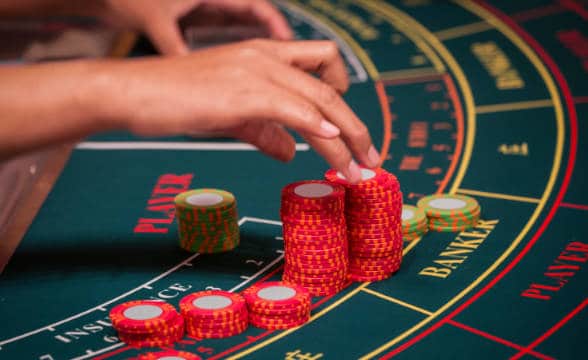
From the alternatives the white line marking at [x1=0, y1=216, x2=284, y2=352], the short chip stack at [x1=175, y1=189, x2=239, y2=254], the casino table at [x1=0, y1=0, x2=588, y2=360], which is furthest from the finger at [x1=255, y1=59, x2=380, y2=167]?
the short chip stack at [x1=175, y1=189, x2=239, y2=254]

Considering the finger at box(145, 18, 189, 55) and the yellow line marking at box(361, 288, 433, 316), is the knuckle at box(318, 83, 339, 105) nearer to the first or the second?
the yellow line marking at box(361, 288, 433, 316)

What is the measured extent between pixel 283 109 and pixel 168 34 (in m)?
1.47

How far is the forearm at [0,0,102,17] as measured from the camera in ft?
13.1

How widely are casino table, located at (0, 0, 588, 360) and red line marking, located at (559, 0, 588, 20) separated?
74 millimetres

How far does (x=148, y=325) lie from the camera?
2953 mm

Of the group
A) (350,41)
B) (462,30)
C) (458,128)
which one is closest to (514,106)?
(458,128)

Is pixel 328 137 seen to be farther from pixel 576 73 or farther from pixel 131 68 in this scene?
pixel 576 73

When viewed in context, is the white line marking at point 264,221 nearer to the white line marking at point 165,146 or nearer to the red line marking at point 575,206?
the white line marking at point 165,146

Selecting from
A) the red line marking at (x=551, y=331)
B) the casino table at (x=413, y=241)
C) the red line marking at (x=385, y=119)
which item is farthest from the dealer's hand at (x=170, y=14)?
the red line marking at (x=551, y=331)

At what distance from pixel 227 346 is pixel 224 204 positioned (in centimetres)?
81

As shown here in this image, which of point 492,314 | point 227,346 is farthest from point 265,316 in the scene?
point 492,314

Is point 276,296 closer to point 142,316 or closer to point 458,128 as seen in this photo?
point 142,316

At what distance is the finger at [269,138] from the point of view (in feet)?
10.1

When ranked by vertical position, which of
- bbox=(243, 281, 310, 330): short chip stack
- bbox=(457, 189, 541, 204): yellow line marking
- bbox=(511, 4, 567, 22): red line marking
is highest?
bbox=(511, 4, 567, 22): red line marking
